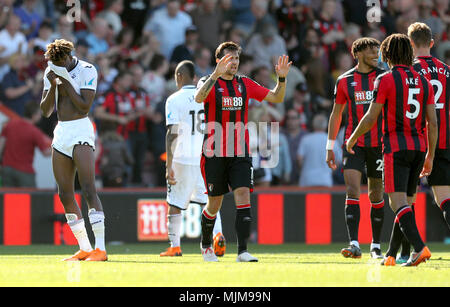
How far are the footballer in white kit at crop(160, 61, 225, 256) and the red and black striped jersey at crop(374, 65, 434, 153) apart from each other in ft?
10.3

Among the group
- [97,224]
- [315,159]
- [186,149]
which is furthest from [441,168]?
[315,159]

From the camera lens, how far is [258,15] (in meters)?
18.4

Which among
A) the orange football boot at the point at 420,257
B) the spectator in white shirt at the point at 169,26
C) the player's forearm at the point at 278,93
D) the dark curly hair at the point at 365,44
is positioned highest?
the spectator in white shirt at the point at 169,26

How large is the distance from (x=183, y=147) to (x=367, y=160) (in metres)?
2.25

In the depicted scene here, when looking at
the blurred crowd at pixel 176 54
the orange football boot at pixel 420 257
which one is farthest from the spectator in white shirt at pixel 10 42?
the orange football boot at pixel 420 257

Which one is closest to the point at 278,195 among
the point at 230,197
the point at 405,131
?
the point at 230,197

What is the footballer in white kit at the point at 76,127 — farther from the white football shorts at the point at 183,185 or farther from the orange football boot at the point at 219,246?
the orange football boot at the point at 219,246

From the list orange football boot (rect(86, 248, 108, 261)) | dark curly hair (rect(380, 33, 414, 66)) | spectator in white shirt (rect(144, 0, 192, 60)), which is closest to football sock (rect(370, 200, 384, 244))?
dark curly hair (rect(380, 33, 414, 66))

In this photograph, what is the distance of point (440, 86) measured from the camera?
9633 mm

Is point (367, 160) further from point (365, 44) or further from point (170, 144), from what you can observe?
point (170, 144)

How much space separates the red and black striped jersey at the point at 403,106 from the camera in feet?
28.2

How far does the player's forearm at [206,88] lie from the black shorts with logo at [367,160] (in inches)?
72.5

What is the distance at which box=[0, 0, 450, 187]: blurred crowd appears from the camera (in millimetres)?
15953

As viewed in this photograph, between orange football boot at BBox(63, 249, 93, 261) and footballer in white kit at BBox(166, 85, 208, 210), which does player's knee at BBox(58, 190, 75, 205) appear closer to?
orange football boot at BBox(63, 249, 93, 261)
